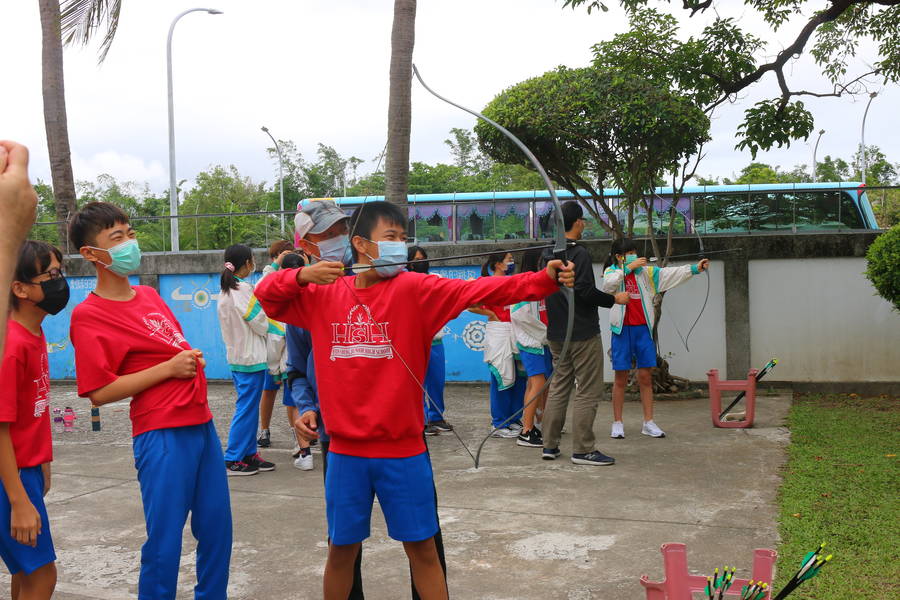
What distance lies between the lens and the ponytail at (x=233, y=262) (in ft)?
20.9

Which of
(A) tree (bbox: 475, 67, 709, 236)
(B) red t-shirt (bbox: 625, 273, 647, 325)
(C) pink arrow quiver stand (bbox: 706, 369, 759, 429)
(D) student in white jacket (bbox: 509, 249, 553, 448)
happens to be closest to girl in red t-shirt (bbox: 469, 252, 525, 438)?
(D) student in white jacket (bbox: 509, 249, 553, 448)

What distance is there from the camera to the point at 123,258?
313 cm

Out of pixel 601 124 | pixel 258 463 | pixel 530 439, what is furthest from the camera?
pixel 601 124

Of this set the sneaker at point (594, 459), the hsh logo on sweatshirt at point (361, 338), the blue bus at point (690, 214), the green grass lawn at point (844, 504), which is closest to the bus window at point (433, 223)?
the blue bus at point (690, 214)

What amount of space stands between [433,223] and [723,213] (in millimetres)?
3867

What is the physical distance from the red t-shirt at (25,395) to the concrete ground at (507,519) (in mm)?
1197

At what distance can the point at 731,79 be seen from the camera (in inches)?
342

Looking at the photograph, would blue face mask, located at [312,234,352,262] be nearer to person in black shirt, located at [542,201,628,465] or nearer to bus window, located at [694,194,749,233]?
person in black shirt, located at [542,201,628,465]

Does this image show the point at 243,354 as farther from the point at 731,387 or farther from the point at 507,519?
the point at 731,387

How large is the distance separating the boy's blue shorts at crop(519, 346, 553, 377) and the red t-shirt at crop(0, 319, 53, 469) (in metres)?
4.30

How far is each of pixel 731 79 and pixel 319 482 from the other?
601 cm

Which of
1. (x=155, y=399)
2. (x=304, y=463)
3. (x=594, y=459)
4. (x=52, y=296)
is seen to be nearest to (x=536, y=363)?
(x=594, y=459)

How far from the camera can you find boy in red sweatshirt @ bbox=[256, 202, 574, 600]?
287 cm

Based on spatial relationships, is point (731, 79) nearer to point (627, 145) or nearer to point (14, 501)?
point (627, 145)
